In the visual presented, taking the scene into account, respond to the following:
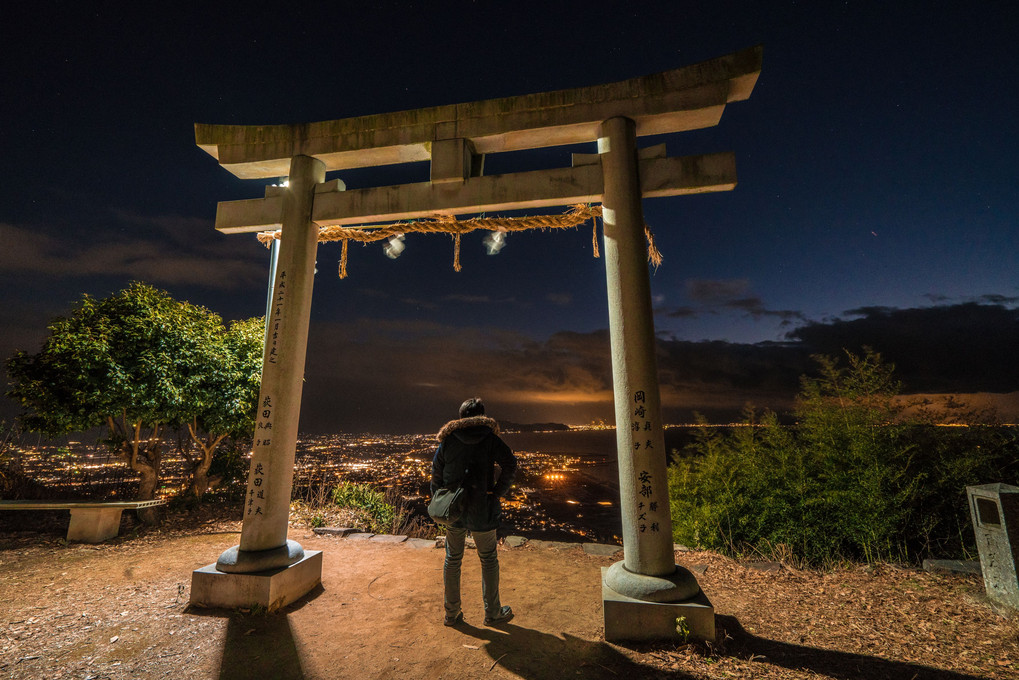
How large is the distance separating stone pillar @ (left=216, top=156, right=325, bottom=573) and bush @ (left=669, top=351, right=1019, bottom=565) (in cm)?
498

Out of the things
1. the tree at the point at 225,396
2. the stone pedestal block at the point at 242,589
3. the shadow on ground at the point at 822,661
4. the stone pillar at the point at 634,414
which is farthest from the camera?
the tree at the point at 225,396

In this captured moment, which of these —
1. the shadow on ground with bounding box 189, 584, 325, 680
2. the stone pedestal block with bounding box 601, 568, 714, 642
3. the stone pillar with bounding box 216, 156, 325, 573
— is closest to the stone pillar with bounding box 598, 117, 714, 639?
the stone pedestal block with bounding box 601, 568, 714, 642

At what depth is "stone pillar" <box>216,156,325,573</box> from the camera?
151 inches

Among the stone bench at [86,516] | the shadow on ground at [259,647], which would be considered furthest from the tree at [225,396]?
the shadow on ground at [259,647]

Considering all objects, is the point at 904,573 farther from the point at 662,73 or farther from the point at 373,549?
the point at 373,549

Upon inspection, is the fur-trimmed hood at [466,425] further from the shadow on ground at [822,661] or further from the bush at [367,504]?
the bush at [367,504]

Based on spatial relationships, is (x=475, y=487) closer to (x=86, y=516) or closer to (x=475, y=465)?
(x=475, y=465)

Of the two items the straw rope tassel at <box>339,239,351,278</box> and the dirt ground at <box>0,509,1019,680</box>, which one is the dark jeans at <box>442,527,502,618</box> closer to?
the dirt ground at <box>0,509,1019,680</box>

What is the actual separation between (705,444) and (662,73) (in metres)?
5.71

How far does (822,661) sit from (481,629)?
231 cm

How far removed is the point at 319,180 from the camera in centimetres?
462

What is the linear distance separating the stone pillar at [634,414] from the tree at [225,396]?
611 cm

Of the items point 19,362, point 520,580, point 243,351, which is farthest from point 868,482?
point 19,362

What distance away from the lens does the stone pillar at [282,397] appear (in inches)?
151
